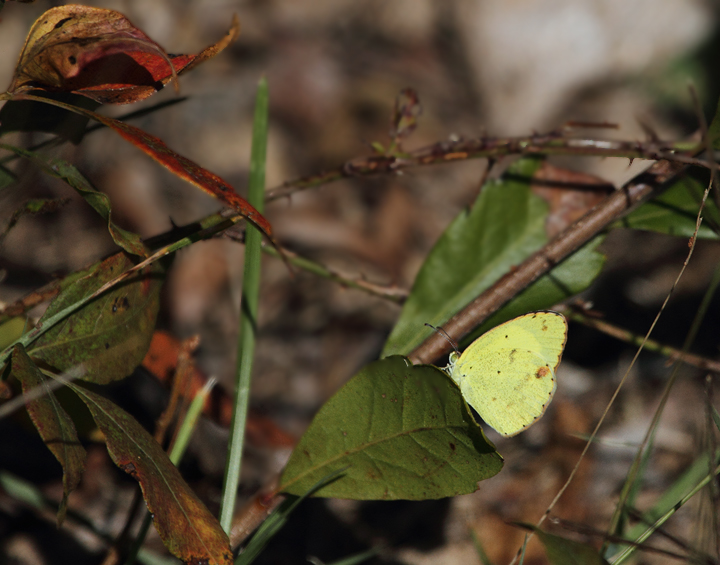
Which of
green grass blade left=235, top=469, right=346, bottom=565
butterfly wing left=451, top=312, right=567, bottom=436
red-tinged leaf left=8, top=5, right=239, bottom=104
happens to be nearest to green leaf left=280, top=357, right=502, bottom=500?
green grass blade left=235, top=469, right=346, bottom=565

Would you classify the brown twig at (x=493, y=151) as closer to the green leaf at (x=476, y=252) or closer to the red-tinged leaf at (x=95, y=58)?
the green leaf at (x=476, y=252)

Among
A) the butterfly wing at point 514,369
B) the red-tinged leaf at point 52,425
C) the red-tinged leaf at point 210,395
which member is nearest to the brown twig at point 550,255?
the butterfly wing at point 514,369

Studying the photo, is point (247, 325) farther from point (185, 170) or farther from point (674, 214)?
point (674, 214)

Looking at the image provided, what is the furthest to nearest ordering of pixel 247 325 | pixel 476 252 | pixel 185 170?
pixel 476 252
pixel 247 325
pixel 185 170

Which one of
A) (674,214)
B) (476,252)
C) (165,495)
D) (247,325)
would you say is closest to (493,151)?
(476,252)

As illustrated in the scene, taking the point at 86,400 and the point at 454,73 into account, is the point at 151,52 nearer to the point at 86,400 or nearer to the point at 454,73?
the point at 86,400
